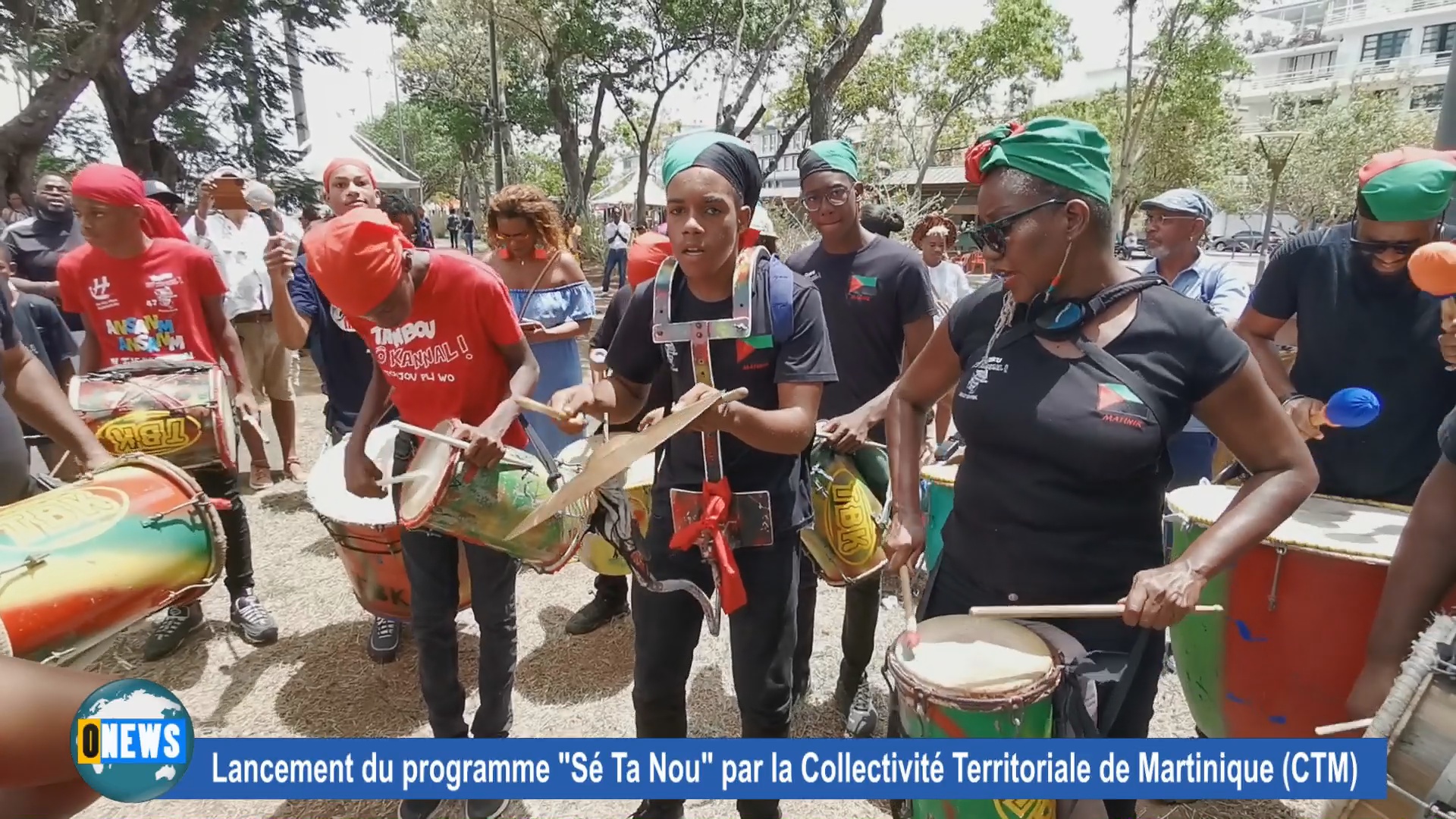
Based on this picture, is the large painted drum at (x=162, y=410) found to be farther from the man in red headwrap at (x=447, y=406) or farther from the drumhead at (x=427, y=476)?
the drumhead at (x=427, y=476)

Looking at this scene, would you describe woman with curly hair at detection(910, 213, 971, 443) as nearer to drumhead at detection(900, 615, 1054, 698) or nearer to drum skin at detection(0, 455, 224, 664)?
drumhead at detection(900, 615, 1054, 698)

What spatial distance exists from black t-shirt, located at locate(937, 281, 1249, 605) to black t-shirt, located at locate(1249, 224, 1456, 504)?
1.38 m

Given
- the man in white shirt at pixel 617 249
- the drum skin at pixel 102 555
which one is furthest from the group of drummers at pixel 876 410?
the man in white shirt at pixel 617 249

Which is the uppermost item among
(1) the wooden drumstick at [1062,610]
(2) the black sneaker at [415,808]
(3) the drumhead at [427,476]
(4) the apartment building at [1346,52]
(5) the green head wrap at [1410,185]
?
(4) the apartment building at [1346,52]

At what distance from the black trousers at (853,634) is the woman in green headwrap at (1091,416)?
1.35m

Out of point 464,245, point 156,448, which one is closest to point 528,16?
point 464,245

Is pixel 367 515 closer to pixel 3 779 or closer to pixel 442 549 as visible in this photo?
pixel 442 549

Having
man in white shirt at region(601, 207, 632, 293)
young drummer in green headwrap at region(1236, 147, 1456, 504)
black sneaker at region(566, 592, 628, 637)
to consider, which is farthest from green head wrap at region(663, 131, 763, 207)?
man in white shirt at region(601, 207, 632, 293)

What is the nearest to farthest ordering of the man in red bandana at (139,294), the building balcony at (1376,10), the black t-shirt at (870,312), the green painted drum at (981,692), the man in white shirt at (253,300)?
1. the green painted drum at (981,692)
2. the black t-shirt at (870,312)
3. the man in red bandana at (139,294)
4. the man in white shirt at (253,300)
5. the building balcony at (1376,10)

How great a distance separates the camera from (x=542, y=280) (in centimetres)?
466

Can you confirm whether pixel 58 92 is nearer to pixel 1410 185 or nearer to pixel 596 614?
pixel 596 614

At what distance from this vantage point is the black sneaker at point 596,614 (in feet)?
13.6

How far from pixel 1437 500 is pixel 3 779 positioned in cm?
249

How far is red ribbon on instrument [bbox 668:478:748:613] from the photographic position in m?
2.10
